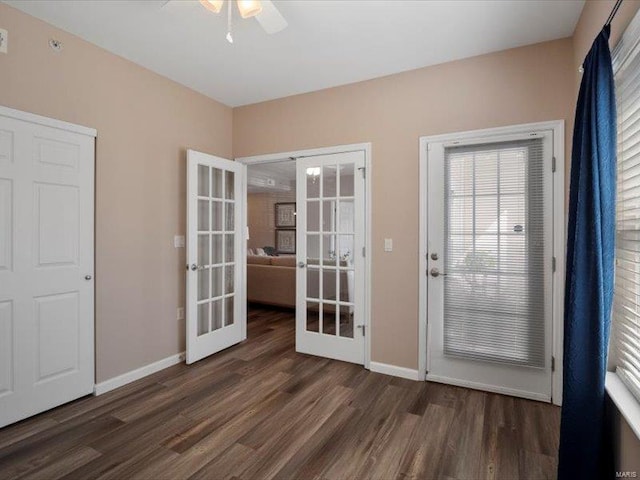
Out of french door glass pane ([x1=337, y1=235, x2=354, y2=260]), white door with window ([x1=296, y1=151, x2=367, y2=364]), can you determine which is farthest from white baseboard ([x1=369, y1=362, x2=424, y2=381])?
french door glass pane ([x1=337, y1=235, x2=354, y2=260])

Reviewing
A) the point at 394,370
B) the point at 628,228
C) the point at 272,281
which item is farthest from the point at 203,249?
the point at 628,228

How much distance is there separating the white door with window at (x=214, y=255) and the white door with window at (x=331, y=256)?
75cm

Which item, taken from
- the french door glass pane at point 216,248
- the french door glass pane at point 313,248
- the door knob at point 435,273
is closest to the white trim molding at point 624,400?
the door knob at point 435,273

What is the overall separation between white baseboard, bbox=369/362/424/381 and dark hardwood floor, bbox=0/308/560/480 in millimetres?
74

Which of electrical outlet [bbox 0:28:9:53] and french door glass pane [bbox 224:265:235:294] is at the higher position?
electrical outlet [bbox 0:28:9:53]

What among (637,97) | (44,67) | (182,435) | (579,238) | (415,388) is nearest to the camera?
(637,97)

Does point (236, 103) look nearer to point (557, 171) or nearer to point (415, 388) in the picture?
point (557, 171)

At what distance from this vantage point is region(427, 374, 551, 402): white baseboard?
2.58 metres

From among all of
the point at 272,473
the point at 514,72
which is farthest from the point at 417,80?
the point at 272,473

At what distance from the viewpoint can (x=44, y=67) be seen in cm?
237

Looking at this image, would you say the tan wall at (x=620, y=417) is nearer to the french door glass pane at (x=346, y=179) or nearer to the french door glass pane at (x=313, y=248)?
the french door glass pane at (x=346, y=179)

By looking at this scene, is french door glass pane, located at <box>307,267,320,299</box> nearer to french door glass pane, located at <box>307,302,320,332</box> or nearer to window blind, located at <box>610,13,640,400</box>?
french door glass pane, located at <box>307,302,320,332</box>

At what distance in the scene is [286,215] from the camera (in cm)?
925

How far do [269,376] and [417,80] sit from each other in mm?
2916
